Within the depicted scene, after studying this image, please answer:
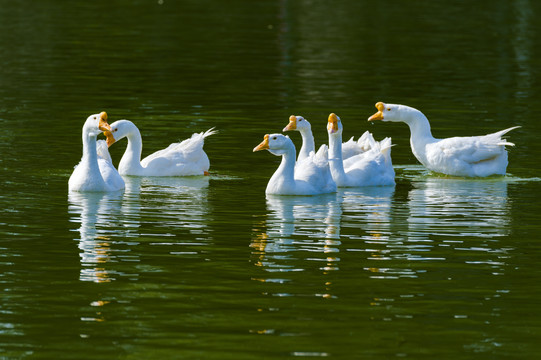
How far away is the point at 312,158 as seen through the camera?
760 inches

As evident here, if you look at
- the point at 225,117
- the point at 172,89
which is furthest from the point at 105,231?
the point at 172,89

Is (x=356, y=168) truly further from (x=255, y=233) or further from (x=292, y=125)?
(x=255, y=233)

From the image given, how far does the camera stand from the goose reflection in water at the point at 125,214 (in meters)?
13.6

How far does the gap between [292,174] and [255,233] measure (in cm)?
334

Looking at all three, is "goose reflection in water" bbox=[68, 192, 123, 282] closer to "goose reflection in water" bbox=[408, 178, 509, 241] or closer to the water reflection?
the water reflection

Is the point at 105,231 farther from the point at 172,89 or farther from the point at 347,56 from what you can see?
the point at 347,56

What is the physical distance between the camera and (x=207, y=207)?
1736cm

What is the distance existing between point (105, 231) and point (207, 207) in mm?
2278

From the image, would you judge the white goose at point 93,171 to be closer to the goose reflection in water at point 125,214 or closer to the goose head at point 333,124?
the goose reflection in water at point 125,214

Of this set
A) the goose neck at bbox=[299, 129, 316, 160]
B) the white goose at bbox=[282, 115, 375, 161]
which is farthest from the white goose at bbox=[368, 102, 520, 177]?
the goose neck at bbox=[299, 129, 316, 160]

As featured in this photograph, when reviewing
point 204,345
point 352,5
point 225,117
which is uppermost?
point 352,5

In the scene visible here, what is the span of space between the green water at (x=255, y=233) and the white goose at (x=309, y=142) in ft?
2.96

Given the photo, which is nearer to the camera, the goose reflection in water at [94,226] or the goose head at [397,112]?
the goose reflection in water at [94,226]

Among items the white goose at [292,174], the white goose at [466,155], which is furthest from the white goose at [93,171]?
the white goose at [466,155]
